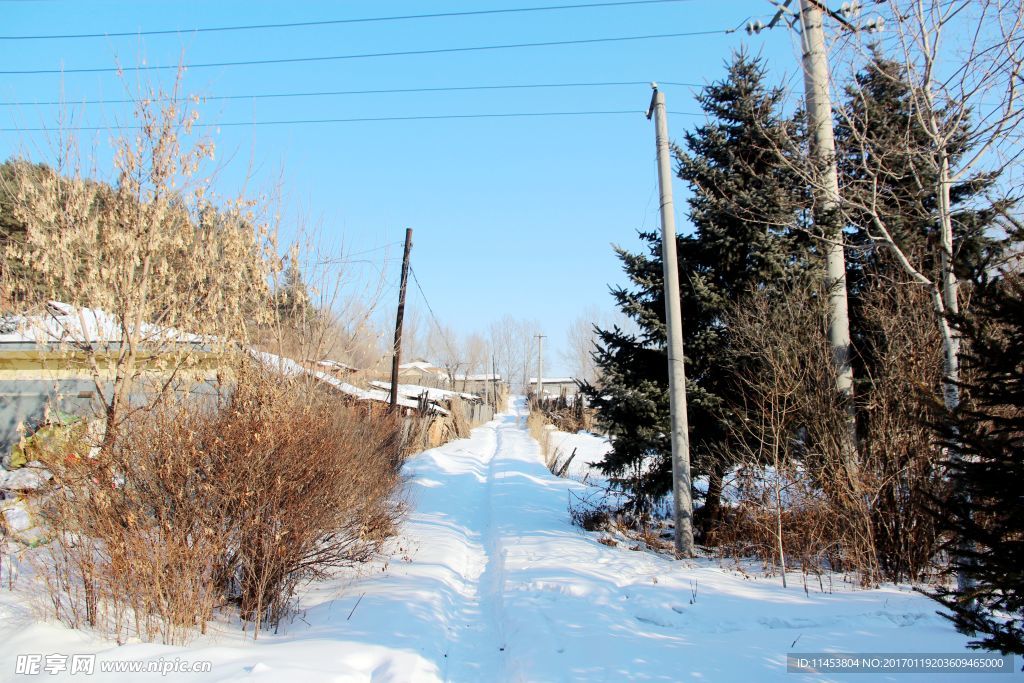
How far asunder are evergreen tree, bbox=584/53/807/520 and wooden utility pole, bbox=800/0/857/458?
68 cm

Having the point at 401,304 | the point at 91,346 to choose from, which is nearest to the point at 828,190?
the point at 91,346

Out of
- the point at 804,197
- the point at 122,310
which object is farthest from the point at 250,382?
the point at 804,197

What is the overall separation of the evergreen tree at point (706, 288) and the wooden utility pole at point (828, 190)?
68 cm

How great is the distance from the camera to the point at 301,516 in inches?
185

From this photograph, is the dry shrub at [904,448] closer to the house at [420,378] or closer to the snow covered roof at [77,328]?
the snow covered roof at [77,328]

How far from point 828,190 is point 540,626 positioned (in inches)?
207

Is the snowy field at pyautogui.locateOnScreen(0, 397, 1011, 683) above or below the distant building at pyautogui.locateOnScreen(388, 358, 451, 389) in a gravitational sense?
below

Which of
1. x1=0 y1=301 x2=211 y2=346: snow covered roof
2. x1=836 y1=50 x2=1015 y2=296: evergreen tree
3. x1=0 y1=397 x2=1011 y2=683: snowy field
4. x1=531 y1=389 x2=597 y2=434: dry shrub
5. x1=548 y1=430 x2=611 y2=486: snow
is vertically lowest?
x1=548 y1=430 x2=611 y2=486: snow

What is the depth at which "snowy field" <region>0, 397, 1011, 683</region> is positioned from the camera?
11.8ft

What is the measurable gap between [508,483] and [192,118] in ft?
32.4

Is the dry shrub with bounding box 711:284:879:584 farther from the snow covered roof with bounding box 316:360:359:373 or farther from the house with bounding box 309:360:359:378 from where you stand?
the snow covered roof with bounding box 316:360:359:373

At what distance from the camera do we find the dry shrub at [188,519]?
387 cm

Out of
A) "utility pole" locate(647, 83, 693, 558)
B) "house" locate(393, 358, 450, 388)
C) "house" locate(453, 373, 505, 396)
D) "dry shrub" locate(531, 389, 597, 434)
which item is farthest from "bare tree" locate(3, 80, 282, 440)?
"house" locate(453, 373, 505, 396)

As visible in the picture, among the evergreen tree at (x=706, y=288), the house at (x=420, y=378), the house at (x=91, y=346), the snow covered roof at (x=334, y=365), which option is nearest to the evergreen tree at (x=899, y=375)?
the evergreen tree at (x=706, y=288)
